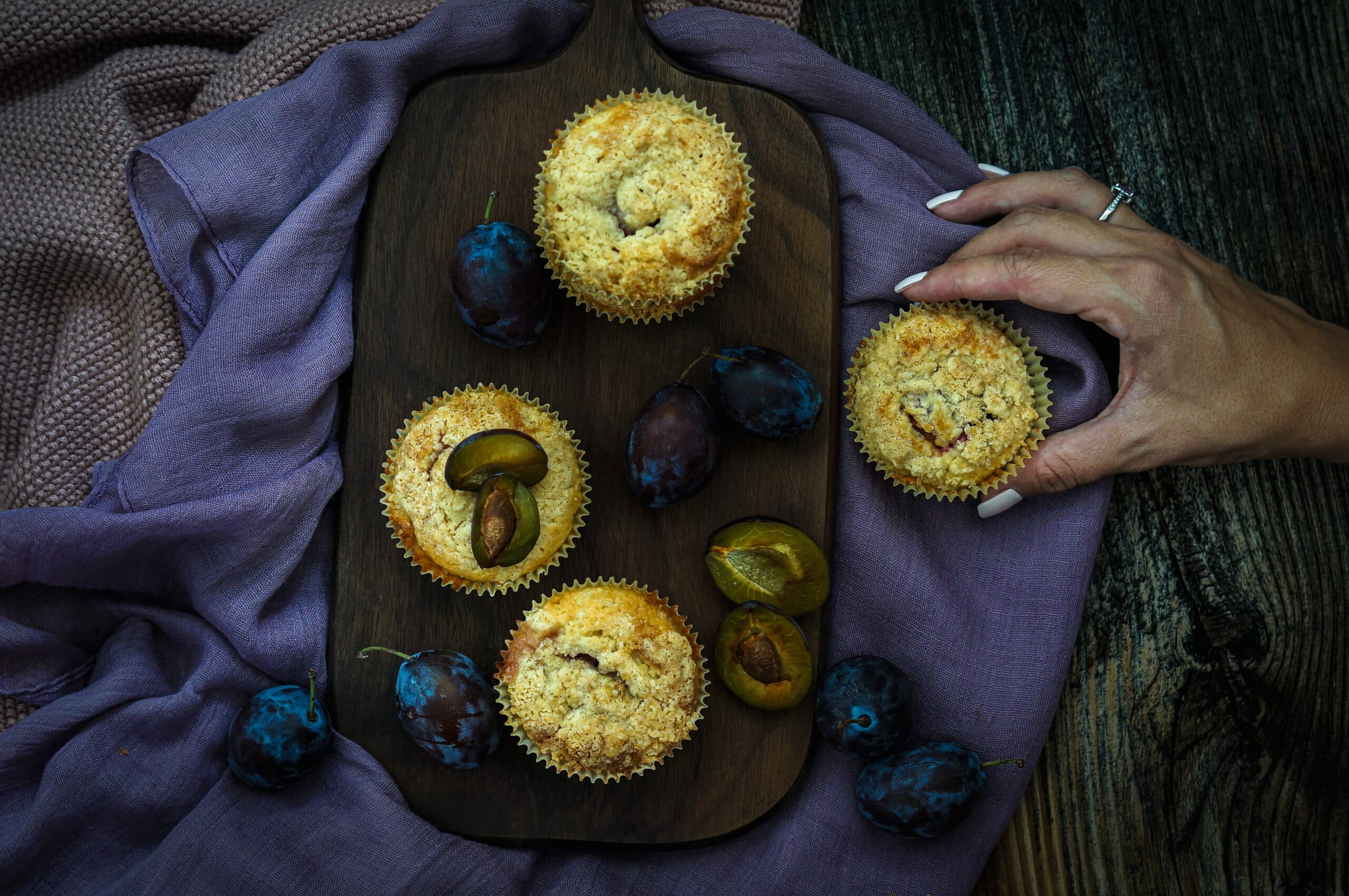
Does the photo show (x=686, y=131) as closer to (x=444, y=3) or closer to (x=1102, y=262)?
(x=444, y=3)

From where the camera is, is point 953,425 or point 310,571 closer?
point 953,425

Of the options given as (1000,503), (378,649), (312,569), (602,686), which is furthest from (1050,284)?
(312,569)

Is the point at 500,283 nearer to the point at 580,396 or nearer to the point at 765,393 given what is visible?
the point at 580,396

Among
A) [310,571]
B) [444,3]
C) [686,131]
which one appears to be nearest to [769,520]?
[686,131]

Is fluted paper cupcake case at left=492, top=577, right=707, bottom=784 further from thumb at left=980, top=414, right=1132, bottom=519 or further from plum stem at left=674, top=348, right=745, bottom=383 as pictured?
thumb at left=980, top=414, right=1132, bottom=519

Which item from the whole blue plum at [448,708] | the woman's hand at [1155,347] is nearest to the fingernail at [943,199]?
the woman's hand at [1155,347]

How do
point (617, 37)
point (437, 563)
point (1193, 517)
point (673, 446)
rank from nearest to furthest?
point (673, 446) < point (437, 563) < point (617, 37) < point (1193, 517)
